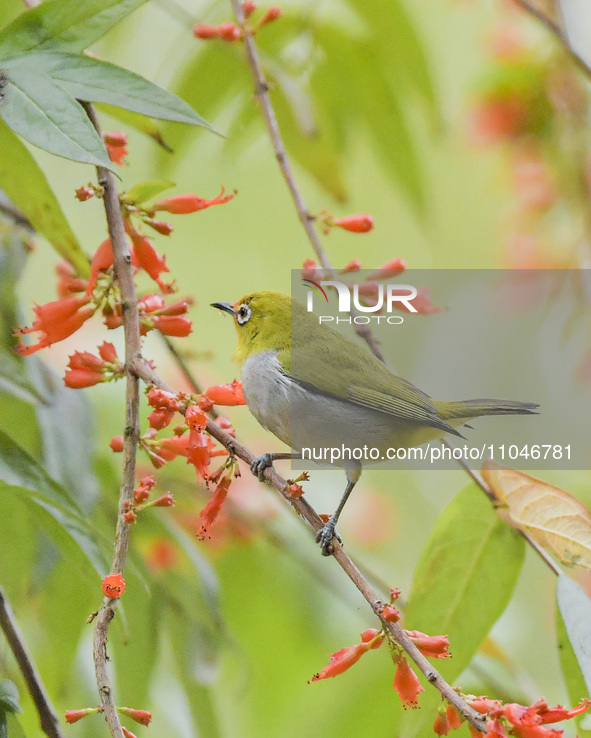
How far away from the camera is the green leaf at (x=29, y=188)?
1.73 meters

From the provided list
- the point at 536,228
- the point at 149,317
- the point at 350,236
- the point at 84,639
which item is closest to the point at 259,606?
the point at 84,639

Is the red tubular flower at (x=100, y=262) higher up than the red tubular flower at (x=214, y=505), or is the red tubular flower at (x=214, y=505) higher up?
the red tubular flower at (x=100, y=262)

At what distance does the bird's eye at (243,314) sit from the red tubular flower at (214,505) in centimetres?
78

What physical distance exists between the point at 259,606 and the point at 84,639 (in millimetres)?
809

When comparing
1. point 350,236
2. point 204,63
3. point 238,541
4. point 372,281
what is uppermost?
Answer: point 350,236

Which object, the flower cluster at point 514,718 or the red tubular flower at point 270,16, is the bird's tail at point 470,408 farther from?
the red tubular flower at point 270,16

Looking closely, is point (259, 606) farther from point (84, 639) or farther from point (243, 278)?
point (243, 278)

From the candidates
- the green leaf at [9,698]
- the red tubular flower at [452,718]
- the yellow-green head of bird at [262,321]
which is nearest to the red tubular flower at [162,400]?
the green leaf at [9,698]

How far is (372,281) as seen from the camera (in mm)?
2270

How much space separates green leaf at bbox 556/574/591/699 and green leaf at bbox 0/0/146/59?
4.80 ft

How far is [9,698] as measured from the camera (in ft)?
5.20

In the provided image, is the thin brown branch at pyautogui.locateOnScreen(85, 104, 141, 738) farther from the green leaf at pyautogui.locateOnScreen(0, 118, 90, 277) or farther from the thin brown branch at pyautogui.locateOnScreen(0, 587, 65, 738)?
the thin brown branch at pyautogui.locateOnScreen(0, 587, 65, 738)

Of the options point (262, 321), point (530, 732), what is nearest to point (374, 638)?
point (530, 732)

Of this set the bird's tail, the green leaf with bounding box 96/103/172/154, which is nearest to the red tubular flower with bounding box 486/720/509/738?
the bird's tail
